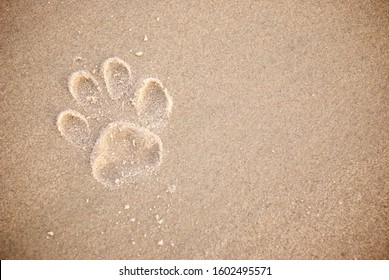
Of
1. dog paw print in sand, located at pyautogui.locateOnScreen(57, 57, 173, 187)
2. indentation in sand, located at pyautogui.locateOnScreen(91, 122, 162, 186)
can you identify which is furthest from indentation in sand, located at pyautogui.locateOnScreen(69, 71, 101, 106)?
indentation in sand, located at pyautogui.locateOnScreen(91, 122, 162, 186)

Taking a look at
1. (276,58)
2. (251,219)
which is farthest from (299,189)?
(276,58)

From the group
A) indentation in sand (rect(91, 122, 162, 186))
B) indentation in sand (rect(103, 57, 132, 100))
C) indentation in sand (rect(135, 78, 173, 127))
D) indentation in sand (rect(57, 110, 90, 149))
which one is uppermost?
indentation in sand (rect(103, 57, 132, 100))

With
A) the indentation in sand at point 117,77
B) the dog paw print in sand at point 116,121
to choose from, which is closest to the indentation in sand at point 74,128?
the dog paw print in sand at point 116,121

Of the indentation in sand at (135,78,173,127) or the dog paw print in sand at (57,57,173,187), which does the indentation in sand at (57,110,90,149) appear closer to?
the dog paw print in sand at (57,57,173,187)

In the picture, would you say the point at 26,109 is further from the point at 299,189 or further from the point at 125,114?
the point at 299,189

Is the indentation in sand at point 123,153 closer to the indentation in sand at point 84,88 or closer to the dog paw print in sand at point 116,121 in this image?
the dog paw print in sand at point 116,121

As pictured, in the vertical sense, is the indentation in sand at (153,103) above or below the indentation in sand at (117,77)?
below
